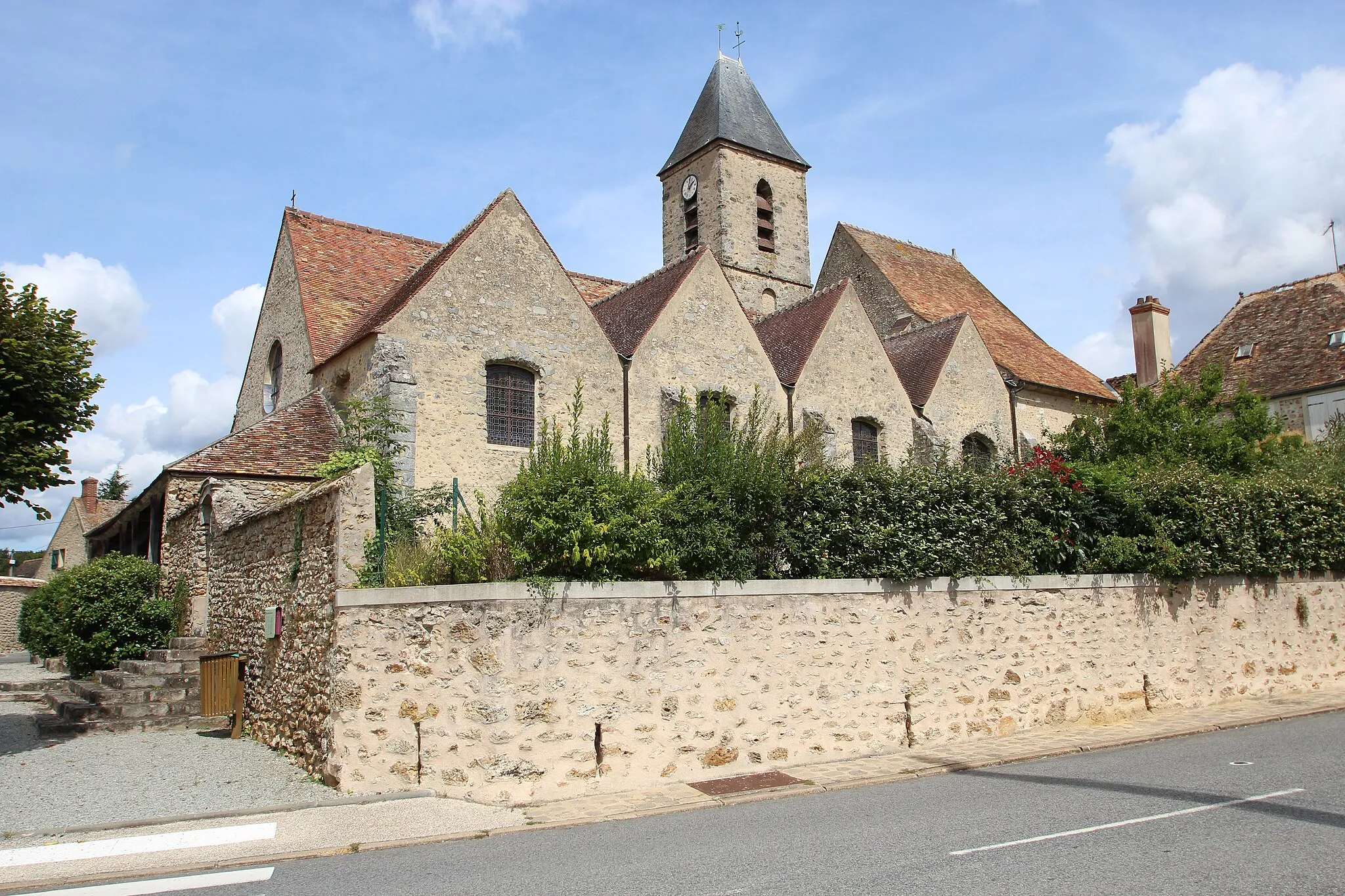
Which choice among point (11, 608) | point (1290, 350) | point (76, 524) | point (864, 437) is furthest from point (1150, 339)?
point (76, 524)

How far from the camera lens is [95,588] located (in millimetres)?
14586

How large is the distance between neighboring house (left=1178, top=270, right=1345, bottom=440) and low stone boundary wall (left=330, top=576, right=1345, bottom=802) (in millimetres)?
14492

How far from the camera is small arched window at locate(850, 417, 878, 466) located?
20.6 m

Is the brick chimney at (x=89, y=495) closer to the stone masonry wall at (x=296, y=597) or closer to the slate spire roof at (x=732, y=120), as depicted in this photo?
the slate spire roof at (x=732, y=120)

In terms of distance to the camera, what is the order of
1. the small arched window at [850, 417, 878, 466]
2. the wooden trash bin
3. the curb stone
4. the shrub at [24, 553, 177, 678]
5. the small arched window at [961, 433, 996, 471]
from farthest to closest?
1. the small arched window at [961, 433, 996, 471]
2. the small arched window at [850, 417, 878, 466]
3. the shrub at [24, 553, 177, 678]
4. the wooden trash bin
5. the curb stone

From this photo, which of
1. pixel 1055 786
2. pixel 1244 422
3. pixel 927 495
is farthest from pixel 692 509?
pixel 1244 422

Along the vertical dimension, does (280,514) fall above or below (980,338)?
below

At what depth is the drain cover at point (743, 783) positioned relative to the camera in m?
A: 9.19

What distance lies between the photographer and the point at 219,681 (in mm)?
11961

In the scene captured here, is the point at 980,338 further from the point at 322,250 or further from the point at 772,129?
the point at 322,250

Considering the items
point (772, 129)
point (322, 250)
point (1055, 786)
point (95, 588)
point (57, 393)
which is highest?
point (772, 129)

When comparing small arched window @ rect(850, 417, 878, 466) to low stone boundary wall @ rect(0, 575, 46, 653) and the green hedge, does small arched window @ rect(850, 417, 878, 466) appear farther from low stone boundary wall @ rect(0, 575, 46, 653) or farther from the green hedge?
low stone boundary wall @ rect(0, 575, 46, 653)

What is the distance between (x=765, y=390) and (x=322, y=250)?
9.61m

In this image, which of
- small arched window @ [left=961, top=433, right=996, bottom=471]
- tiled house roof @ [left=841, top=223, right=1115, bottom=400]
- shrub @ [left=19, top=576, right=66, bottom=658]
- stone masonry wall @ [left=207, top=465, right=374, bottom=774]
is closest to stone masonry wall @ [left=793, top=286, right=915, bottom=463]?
small arched window @ [left=961, top=433, right=996, bottom=471]
